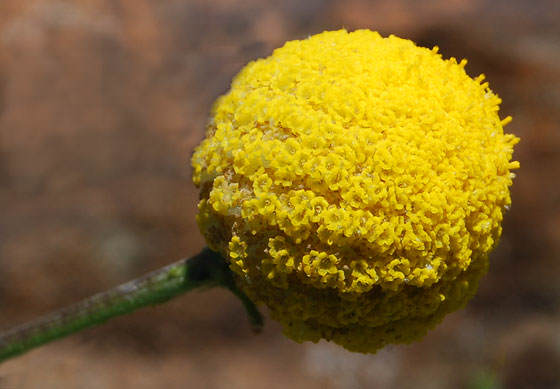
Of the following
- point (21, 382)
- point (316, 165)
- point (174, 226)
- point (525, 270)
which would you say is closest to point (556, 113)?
point (525, 270)

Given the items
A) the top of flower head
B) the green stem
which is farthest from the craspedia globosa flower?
the green stem

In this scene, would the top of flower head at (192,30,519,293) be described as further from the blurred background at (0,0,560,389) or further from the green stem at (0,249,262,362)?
the blurred background at (0,0,560,389)

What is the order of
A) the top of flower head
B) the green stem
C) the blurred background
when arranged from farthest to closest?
the blurred background
the green stem
the top of flower head

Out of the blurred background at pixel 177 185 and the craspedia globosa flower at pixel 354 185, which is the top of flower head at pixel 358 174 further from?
the blurred background at pixel 177 185

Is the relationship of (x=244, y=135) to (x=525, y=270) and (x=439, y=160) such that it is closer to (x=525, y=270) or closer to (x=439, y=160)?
(x=439, y=160)

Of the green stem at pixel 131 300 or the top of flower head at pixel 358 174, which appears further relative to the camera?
the green stem at pixel 131 300

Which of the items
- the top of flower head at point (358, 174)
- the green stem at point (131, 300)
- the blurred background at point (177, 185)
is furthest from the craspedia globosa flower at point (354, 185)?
the blurred background at point (177, 185)
